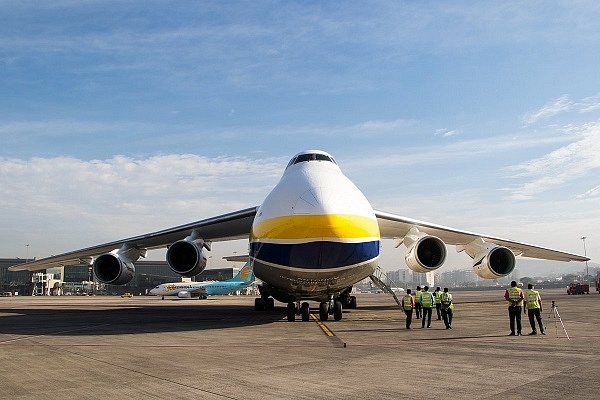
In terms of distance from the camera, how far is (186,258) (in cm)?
1852

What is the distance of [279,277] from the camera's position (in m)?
14.3

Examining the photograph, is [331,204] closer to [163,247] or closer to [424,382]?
[424,382]

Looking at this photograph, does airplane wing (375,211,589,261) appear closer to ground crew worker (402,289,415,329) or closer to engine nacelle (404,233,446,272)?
engine nacelle (404,233,446,272)

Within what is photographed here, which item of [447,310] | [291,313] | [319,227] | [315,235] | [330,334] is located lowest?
[330,334]

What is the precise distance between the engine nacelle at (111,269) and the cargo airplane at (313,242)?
0.04 meters

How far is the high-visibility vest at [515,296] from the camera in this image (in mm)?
12357

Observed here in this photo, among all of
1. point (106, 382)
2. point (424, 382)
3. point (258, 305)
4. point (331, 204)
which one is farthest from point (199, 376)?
point (258, 305)

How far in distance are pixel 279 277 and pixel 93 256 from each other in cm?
1223

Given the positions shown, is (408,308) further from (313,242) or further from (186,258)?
(186,258)

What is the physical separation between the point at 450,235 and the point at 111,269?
13410mm

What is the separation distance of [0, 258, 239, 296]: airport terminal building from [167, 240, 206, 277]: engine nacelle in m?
62.4

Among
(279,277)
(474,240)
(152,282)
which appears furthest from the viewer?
(152,282)

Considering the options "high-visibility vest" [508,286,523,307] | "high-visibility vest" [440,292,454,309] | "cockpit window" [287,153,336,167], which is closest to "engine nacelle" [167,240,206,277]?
"cockpit window" [287,153,336,167]

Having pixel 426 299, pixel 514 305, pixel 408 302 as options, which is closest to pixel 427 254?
pixel 426 299
